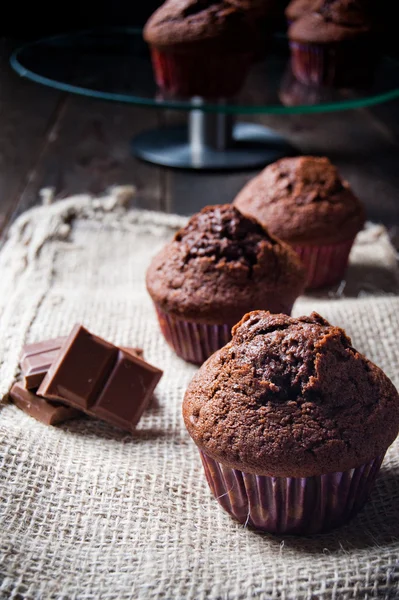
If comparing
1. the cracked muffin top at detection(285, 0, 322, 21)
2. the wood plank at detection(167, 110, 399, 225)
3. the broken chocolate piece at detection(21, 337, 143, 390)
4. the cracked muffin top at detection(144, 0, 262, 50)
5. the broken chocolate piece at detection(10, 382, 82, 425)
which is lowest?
the wood plank at detection(167, 110, 399, 225)

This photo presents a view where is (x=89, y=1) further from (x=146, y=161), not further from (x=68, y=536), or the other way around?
(x=68, y=536)

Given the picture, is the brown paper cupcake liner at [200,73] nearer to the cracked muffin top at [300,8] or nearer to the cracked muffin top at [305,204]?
the cracked muffin top at [300,8]

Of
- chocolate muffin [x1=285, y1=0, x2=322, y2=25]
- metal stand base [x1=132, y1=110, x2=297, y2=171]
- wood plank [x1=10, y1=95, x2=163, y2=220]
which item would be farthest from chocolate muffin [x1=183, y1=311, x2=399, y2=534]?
metal stand base [x1=132, y1=110, x2=297, y2=171]

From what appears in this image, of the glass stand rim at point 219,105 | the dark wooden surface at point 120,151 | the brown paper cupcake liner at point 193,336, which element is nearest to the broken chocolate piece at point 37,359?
the brown paper cupcake liner at point 193,336

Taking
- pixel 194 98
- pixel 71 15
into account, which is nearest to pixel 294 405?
pixel 194 98

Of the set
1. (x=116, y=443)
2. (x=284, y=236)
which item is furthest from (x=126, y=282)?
(x=116, y=443)

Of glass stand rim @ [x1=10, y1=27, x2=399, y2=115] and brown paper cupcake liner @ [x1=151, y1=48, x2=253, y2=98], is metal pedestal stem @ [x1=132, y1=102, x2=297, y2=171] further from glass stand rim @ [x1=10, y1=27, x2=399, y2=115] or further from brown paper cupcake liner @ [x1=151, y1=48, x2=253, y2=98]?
glass stand rim @ [x1=10, y1=27, x2=399, y2=115]
